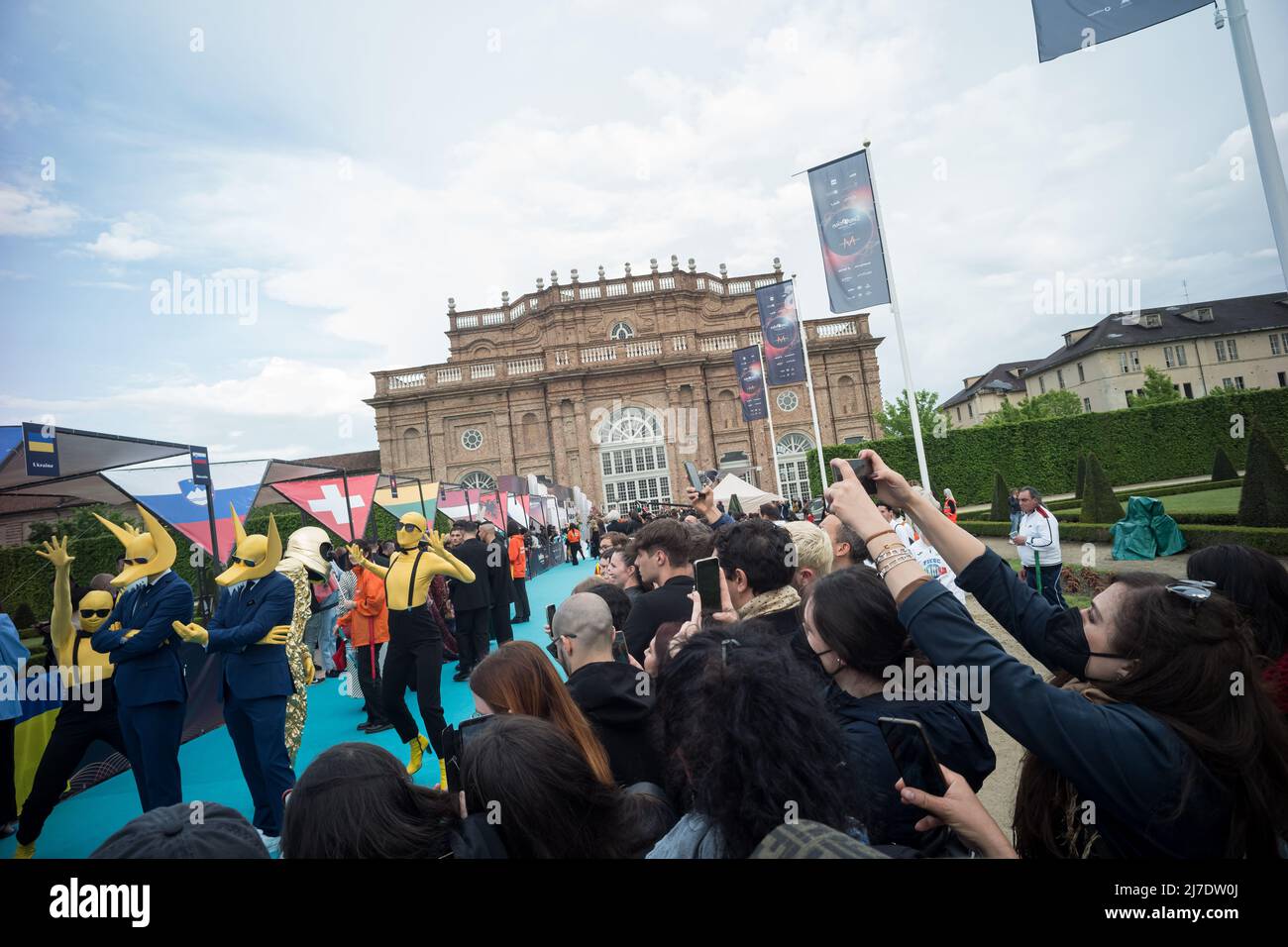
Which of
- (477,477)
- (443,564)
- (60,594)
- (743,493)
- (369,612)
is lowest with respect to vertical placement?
(369,612)

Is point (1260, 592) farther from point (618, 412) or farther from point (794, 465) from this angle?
point (794, 465)

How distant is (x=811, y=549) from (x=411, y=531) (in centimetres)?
395

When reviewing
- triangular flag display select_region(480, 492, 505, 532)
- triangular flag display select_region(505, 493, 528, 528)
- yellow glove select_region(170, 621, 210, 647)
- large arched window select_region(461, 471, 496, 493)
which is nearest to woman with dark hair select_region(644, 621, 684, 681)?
yellow glove select_region(170, 621, 210, 647)

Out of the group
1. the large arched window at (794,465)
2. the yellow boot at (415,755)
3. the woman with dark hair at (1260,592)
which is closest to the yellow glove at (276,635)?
the yellow boot at (415,755)

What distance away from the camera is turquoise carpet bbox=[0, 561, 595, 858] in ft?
18.4

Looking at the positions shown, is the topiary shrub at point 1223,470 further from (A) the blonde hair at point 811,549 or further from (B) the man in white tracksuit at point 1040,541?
(A) the blonde hair at point 811,549

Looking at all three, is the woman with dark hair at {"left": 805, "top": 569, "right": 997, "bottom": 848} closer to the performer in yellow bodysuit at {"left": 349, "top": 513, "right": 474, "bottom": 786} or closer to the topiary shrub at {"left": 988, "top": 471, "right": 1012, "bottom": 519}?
the performer in yellow bodysuit at {"left": 349, "top": 513, "right": 474, "bottom": 786}

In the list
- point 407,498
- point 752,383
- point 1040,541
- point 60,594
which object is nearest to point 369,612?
point 60,594

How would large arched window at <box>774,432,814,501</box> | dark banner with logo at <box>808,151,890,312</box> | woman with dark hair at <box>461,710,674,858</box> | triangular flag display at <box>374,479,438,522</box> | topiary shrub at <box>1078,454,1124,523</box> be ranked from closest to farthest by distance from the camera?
woman with dark hair at <box>461,710,674,858</box> < dark banner with logo at <box>808,151,890,312</box> < triangular flag display at <box>374,479,438,522</box> < topiary shrub at <box>1078,454,1124,523</box> < large arched window at <box>774,432,814,501</box>

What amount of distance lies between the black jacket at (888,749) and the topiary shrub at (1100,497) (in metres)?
19.9

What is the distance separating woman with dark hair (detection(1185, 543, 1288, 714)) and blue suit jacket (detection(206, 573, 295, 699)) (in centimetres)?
551

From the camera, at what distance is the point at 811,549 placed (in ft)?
14.9

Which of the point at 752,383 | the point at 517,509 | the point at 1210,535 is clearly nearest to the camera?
the point at 1210,535

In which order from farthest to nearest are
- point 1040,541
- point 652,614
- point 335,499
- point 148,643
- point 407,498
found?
point 407,498
point 335,499
point 1040,541
point 148,643
point 652,614
